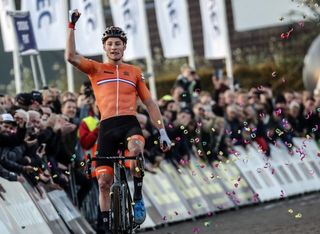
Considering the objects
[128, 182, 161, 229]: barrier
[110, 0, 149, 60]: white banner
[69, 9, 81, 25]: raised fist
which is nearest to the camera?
[69, 9, 81, 25]: raised fist

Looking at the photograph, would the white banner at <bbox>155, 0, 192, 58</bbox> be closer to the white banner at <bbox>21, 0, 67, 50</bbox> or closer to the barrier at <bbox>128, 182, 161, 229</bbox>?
the white banner at <bbox>21, 0, 67, 50</bbox>

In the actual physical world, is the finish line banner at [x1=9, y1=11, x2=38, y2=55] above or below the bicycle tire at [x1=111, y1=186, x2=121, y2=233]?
above

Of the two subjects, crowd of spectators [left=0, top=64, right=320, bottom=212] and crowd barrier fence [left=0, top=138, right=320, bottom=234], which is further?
crowd of spectators [left=0, top=64, right=320, bottom=212]

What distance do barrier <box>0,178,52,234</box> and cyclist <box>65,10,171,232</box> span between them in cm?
167

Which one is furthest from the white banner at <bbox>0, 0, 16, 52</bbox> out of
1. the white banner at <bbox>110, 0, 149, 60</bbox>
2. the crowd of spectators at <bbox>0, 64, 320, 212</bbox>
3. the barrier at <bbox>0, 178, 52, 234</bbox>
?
the barrier at <bbox>0, 178, 52, 234</bbox>

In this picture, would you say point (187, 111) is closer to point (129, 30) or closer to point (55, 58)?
point (129, 30)

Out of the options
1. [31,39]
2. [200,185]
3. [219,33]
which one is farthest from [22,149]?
[219,33]

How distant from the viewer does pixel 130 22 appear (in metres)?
32.3

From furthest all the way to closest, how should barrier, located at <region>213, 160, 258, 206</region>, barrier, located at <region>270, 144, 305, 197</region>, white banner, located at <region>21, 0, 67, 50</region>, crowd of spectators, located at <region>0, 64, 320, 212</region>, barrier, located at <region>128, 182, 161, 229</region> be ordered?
white banner, located at <region>21, 0, 67, 50</region> → barrier, located at <region>270, 144, 305, 197</region> → barrier, located at <region>213, 160, 258, 206</region> → barrier, located at <region>128, 182, 161, 229</region> → crowd of spectators, located at <region>0, 64, 320, 212</region>

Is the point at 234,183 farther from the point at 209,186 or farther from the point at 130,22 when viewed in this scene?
the point at 130,22

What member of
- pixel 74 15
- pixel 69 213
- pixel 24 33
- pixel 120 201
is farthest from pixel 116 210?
pixel 24 33

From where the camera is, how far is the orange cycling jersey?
15266mm

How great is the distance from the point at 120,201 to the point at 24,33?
1104cm

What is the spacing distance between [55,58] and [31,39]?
75.2 feet
